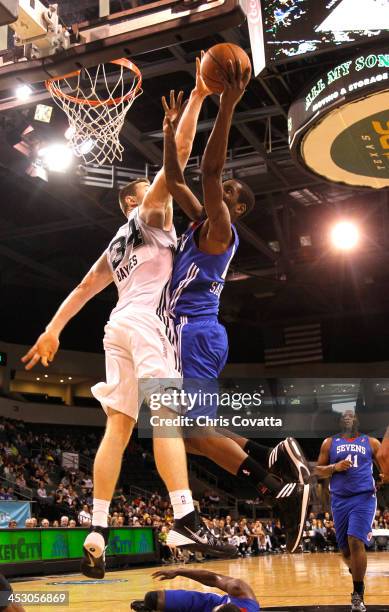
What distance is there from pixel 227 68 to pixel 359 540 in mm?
4760

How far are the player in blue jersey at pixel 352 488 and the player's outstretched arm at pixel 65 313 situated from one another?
330 centimetres

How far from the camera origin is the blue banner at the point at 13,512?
1269 cm

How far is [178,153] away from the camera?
3.54 m

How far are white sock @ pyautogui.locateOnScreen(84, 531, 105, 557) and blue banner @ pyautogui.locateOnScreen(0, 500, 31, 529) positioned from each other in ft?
33.3

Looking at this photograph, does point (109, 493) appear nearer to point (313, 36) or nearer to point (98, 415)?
point (313, 36)

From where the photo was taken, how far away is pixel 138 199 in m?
4.05

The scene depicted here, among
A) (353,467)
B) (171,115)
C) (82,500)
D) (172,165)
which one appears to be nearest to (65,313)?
(172,165)

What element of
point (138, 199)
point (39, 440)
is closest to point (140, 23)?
point (138, 199)

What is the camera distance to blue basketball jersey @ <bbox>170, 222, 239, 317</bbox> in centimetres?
359

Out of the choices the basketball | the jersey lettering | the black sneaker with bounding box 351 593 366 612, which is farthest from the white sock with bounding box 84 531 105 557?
the black sneaker with bounding box 351 593 366 612

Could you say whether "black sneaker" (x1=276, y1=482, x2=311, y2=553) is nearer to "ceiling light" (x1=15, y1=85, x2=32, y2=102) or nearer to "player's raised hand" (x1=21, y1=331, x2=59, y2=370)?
"player's raised hand" (x1=21, y1=331, x2=59, y2=370)

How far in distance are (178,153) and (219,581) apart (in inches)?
91.5

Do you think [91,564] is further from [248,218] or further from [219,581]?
[248,218]

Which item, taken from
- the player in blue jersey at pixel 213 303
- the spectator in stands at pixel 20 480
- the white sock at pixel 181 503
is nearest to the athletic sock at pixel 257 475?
the player in blue jersey at pixel 213 303
